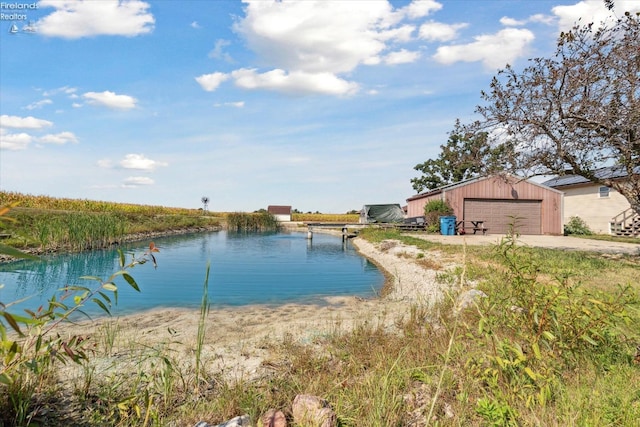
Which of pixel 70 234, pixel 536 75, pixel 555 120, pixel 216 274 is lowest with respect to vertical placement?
pixel 216 274

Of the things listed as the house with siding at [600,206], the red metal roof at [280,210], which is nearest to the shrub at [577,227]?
the house with siding at [600,206]

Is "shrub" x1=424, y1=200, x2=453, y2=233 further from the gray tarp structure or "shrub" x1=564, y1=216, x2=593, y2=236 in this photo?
the gray tarp structure

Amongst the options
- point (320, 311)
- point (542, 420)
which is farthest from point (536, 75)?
point (542, 420)

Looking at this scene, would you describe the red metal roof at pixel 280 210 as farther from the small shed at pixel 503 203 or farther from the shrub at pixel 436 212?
the small shed at pixel 503 203

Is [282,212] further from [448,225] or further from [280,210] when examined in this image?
[448,225]

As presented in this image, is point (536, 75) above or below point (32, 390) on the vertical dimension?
above

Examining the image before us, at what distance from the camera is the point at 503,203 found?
92.4 feet

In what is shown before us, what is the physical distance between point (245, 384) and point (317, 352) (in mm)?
1337

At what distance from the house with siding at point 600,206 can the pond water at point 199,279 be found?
18064 millimetres

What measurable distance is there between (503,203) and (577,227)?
6930 millimetres

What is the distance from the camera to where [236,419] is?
3.27 meters

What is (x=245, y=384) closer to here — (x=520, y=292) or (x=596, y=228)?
(x=520, y=292)

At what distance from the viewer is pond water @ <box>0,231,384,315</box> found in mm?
10508

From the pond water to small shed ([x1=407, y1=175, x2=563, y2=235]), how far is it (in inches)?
440
